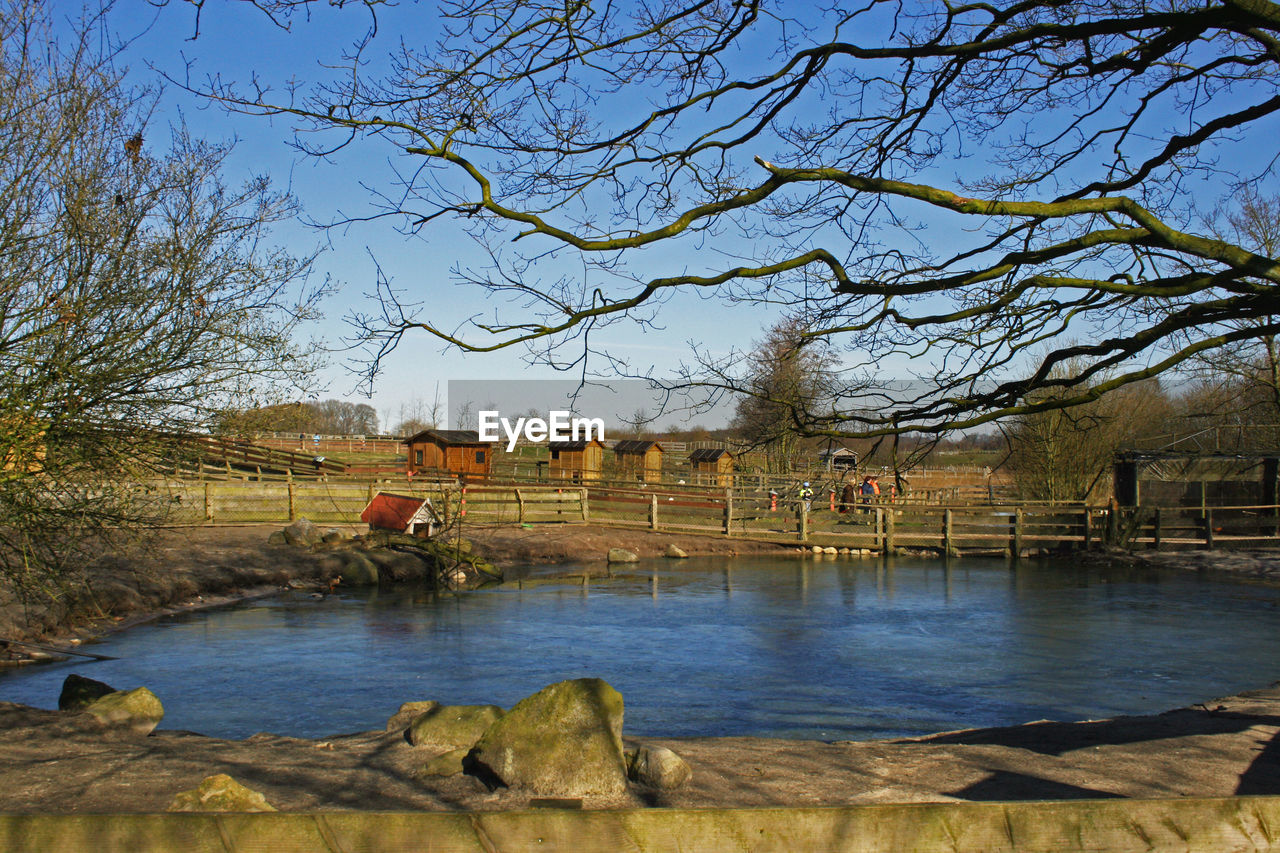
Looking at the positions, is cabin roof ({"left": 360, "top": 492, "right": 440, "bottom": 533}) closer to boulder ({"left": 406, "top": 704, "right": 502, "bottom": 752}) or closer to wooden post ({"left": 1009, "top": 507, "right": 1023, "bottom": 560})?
boulder ({"left": 406, "top": 704, "right": 502, "bottom": 752})

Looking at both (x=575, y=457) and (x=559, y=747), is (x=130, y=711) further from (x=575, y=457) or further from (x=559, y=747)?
(x=575, y=457)

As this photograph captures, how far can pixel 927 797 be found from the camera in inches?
215

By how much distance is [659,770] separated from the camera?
5707 millimetres

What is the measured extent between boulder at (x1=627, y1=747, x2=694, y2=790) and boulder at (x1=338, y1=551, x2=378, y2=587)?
49.0ft

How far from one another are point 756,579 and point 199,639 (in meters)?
12.7

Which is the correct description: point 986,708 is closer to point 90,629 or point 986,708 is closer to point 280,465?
point 90,629

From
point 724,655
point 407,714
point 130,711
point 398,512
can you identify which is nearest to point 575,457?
point 398,512

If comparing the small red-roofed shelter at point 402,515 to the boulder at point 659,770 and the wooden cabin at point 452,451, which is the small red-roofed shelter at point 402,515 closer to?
the boulder at point 659,770

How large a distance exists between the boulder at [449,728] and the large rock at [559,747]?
629mm

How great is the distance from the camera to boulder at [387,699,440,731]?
7223mm

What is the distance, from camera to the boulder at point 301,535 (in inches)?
846

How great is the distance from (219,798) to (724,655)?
9.07 m

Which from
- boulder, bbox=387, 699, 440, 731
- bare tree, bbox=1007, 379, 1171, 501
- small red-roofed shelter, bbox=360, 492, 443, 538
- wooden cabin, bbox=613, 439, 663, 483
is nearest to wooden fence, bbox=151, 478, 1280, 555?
small red-roofed shelter, bbox=360, 492, 443, 538

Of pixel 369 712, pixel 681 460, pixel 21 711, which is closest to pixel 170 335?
pixel 21 711
